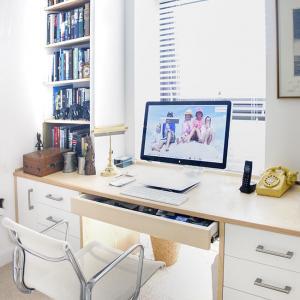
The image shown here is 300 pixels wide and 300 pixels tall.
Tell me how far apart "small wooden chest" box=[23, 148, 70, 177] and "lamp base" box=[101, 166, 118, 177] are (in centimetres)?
37

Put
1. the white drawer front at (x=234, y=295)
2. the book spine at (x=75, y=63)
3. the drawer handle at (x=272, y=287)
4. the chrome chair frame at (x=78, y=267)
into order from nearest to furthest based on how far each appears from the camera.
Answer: the chrome chair frame at (x=78, y=267)
the drawer handle at (x=272, y=287)
the white drawer front at (x=234, y=295)
the book spine at (x=75, y=63)

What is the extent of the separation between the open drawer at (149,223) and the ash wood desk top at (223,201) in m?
0.07

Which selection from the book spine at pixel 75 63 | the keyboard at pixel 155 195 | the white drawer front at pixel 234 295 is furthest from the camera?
the book spine at pixel 75 63

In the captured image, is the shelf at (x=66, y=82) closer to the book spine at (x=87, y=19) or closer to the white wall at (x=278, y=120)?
the book spine at (x=87, y=19)

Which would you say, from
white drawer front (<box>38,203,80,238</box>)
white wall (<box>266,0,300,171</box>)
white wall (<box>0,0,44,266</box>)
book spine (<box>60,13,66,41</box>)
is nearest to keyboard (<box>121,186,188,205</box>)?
white drawer front (<box>38,203,80,238</box>)

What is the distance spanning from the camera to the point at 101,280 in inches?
59.2

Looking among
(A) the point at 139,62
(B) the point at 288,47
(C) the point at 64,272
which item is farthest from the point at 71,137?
(B) the point at 288,47

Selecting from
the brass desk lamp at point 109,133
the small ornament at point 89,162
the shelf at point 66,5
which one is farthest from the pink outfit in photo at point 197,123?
the shelf at point 66,5

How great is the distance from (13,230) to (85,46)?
5.29 feet

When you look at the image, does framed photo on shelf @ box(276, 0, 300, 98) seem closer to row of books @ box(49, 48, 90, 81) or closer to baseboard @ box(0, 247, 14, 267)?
row of books @ box(49, 48, 90, 81)

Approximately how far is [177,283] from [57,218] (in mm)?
911

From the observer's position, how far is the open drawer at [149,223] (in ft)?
4.71

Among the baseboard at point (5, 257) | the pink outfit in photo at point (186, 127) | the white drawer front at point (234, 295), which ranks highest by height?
the pink outfit in photo at point (186, 127)

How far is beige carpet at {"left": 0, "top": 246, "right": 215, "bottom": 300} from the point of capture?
6.95 feet
